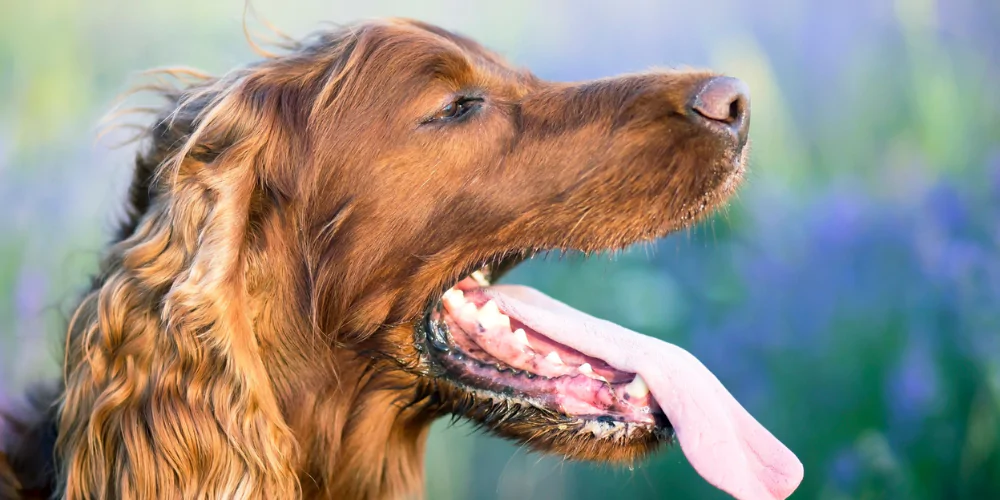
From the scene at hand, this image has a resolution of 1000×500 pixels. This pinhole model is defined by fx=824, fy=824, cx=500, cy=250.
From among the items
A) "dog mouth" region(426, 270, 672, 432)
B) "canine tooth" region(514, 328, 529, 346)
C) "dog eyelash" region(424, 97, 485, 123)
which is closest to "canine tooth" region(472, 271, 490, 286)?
"dog mouth" region(426, 270, 672, 432)

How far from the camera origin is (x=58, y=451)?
2.02m

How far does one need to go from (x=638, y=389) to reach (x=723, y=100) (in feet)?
2.36

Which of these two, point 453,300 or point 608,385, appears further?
point 453,300

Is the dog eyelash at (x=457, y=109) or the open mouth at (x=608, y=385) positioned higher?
the dog eyelash at (x=457, y=109)

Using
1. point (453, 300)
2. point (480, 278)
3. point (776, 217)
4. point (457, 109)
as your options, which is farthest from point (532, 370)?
point (776, 217)

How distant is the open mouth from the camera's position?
76.2 inches

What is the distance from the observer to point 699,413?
1.96 meters

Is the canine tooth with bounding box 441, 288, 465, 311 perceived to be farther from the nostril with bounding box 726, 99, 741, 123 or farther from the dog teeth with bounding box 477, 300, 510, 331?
the nostril with bounding box 726, 99, 741, 123

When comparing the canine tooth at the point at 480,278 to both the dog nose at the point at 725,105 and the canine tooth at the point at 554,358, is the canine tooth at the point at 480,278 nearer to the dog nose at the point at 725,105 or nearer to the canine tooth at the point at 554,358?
the canine tooth at the point at 554,358

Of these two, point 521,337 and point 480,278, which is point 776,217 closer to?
point 480,278

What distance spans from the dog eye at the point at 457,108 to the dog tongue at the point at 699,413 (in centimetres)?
54

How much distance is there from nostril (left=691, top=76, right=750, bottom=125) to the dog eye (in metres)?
0.54

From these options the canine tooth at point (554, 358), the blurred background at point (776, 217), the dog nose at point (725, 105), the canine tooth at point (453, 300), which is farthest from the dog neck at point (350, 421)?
the blurred background at point (776, 217)

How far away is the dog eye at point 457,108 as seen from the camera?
6.64 ft
